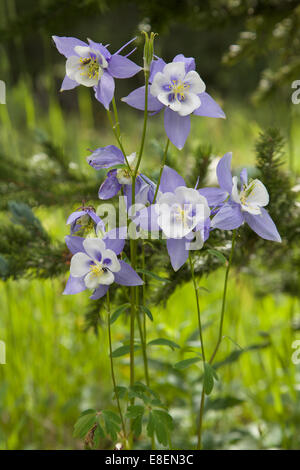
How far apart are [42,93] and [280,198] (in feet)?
16.4

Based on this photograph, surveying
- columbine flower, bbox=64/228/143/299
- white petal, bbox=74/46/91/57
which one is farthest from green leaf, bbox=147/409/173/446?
white petal, bbox=74/46/91/57

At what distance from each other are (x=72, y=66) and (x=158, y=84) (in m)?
0.08

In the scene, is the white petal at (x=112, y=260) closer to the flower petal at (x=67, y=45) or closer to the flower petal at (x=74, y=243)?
the flower petal at (x=74, y=243)

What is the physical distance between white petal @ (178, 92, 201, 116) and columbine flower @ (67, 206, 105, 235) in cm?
13

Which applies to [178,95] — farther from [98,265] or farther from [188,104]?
[98,265]

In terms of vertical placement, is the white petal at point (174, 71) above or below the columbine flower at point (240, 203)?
above

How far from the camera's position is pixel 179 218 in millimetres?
401

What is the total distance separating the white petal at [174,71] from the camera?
404mm

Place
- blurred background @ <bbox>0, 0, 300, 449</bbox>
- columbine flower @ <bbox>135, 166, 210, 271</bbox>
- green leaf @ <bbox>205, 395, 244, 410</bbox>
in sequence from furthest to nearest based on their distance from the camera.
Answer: green leaf @ <bbox>205, 395, 244, 410</bbox>, blurred background @ <bbox>0, 0, 300, 449</bbox>, columbine flower @ <bbox>135, 166, 210, 271</bbox>

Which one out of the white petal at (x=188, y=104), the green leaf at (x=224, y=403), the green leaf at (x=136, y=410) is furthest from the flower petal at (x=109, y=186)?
the green leaf at (x=224, y=403)

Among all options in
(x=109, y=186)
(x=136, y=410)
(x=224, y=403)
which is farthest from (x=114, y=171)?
(x=224, y=403)

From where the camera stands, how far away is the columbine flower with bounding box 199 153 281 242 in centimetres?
41

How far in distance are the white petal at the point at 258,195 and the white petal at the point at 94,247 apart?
15cm

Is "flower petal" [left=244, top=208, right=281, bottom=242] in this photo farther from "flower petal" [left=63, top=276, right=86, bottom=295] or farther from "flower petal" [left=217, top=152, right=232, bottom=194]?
"flower petal" [left=63, top=276, right=86, bottom=295]
